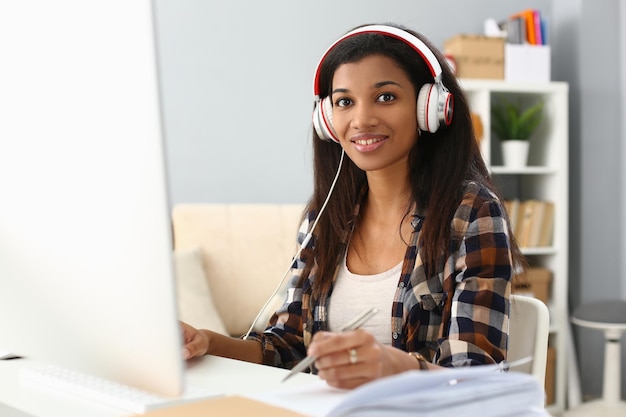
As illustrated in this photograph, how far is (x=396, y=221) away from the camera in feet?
4.86

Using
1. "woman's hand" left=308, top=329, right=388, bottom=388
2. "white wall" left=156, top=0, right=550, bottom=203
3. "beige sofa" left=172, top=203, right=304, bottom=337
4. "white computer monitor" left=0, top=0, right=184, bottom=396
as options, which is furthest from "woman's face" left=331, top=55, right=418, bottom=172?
"white wall" left=156, top=0, right=550, bottom=203

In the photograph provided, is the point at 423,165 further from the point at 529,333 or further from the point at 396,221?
the point at 529,333

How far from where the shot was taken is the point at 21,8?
0.71m

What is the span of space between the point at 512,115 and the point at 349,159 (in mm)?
2165

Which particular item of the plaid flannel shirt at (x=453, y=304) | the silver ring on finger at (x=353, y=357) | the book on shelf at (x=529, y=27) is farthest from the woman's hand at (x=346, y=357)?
the book on shelf at (x=529, y=27)

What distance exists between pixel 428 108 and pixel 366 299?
0.37 m

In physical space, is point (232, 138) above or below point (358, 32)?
below

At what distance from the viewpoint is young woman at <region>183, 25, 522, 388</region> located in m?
1.21

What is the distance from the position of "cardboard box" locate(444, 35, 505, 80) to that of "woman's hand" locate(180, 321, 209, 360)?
8.50ft

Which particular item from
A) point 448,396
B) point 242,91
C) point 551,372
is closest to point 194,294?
point 242,91

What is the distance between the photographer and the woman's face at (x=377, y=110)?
140 cm

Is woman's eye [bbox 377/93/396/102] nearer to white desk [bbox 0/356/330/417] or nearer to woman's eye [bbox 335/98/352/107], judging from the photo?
woman's eye [bbox 335/98/352/107]

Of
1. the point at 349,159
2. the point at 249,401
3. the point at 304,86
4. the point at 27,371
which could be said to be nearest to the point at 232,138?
the point at 304,86

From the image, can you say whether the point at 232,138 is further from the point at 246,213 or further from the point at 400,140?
the point at 400,140
